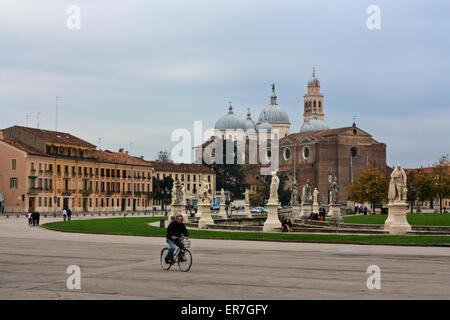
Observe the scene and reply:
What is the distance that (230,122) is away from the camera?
177 m

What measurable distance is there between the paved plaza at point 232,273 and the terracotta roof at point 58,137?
72.6 metres

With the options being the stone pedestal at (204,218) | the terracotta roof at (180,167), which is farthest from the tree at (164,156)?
the stone pedestal at (204,218)

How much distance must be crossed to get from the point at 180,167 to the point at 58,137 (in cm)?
4244

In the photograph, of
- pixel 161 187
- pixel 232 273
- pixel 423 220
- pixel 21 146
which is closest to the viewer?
pixel 232 273

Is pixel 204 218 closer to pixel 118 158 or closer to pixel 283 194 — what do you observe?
pixel 118 158

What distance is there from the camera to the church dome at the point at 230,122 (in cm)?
17650

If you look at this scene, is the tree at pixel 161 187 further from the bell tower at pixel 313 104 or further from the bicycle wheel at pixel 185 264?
the bicycle wheel at pixel 185 264

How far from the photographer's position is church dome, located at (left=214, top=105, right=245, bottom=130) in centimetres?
17650

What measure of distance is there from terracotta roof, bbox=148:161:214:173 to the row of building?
1087 centimetres

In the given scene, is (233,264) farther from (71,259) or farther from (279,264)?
(71,259)

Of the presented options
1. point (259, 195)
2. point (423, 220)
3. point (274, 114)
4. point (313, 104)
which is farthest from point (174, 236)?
point (313, 104)

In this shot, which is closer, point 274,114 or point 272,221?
point 272,221
